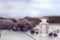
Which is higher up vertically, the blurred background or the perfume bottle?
the blurred background

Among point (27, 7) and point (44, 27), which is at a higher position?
point (27, 7)

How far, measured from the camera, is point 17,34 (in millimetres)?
1497

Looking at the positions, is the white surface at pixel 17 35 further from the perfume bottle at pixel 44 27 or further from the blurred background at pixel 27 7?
the blurred background at pixel 27 7

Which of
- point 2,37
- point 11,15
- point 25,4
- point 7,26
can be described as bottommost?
point 2,37

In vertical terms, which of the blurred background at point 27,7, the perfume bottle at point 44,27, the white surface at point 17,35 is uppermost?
the blurred background at point 27,7

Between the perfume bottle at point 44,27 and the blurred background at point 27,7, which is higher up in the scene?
the blurred background at point 27,7

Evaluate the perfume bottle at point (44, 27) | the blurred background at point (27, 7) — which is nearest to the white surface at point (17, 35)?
the perfume bottle at point (44, 27)

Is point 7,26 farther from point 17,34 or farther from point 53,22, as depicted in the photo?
point 53,22

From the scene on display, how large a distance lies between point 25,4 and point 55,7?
0.32 m

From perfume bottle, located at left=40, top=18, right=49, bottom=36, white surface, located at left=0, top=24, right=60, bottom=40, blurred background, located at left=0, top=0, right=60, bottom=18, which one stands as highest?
blurred background, located at left=0, top=0, right=60, bottom=18

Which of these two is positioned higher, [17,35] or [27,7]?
[27,7]

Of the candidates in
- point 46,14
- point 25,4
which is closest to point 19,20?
point 25,4

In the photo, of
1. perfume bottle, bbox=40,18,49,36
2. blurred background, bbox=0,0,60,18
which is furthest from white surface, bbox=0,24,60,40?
blurred background, bbox=0,0,60,18

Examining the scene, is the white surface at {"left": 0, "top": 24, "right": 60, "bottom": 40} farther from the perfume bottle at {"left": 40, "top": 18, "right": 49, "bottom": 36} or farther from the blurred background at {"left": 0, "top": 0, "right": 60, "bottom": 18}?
Result: the blurred background at {"left": 0, "top": 0, "right": 60, "bottom": 18}
